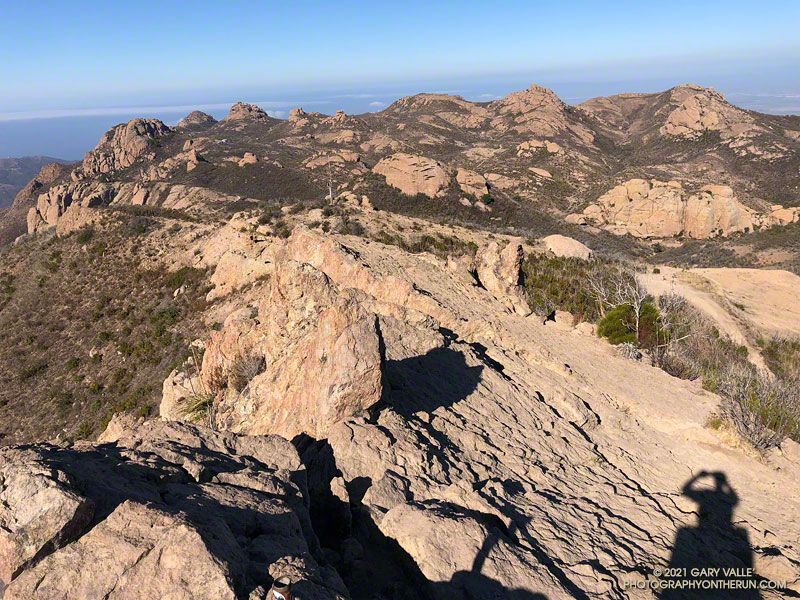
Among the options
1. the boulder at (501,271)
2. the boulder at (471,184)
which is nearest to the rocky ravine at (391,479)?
the boulder at (501,271)

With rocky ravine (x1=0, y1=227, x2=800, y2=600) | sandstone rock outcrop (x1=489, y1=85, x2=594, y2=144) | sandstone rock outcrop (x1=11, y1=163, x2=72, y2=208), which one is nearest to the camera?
rocky ravine (x1=0, y1=227, x2=800, y2=600)

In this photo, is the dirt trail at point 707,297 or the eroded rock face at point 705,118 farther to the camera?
the eroded rock face at point 705,118

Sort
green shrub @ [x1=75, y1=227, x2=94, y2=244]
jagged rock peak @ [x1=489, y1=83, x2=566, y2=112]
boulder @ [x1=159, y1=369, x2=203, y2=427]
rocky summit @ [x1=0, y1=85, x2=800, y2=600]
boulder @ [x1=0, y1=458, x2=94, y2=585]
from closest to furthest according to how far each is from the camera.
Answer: boulder @ [x1=0, y1=458, x2=94, y2=585] → rocky summit @ [x1=0, y1=85, x2=800, y2=600] → boulder @ [x1=159, y1=369, x2=203, y2=427] → green shrub @ [x1=75, y1=227, x2=94, y2=244] → jagged rock peak @ [x1=489, y1=83, x2=566, y2=112]

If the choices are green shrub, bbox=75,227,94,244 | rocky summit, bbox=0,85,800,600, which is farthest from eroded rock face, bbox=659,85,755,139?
green shrub, bbox=75,227,94,244

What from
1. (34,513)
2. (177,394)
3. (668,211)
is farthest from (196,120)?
(34,513)

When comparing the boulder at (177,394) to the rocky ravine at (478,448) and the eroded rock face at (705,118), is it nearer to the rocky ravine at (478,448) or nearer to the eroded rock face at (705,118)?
the rocky ravine at (478,448)

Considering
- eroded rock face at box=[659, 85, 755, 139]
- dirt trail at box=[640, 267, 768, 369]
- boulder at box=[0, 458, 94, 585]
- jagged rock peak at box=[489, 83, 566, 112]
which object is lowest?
dirt trail at box=[640, 267, 768, 369]

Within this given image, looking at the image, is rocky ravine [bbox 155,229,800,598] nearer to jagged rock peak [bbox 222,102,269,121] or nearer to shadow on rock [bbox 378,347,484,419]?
shadow on rock [bbox 378,347,484,419]

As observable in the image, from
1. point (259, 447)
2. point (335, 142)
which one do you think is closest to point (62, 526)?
point (259, 447)
